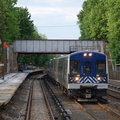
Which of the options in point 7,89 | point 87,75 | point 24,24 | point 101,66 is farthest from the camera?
point 24,24

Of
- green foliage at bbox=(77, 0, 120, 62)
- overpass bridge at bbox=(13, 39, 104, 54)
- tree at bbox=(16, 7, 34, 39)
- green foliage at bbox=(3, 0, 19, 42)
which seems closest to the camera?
green foliage at bbox=(77, 0, 120, 62)

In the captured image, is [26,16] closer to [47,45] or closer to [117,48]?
[47,45]

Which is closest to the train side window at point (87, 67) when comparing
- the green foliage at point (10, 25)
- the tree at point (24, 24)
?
the green foliage at point (10, 25)

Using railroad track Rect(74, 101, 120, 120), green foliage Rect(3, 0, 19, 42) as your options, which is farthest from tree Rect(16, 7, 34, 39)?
railroad track Rect(74, 101, 120, 120)

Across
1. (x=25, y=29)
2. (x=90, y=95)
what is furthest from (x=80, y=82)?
(x=25, y=29)

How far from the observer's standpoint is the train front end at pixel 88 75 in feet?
57.6

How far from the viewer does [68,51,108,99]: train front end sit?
57.6 feet

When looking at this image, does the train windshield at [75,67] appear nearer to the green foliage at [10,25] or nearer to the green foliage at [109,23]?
the green foliage at [109,23]

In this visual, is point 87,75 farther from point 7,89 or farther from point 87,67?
point 7,89

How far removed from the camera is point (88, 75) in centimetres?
1766

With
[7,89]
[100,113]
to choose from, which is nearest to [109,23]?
[7,89]

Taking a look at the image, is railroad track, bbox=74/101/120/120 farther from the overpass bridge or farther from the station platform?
the overpass bridge

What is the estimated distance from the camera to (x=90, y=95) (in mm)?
17594

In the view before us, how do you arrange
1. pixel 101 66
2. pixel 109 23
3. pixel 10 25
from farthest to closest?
pixel 10 25
pixel 109 23
pixel 101 66
